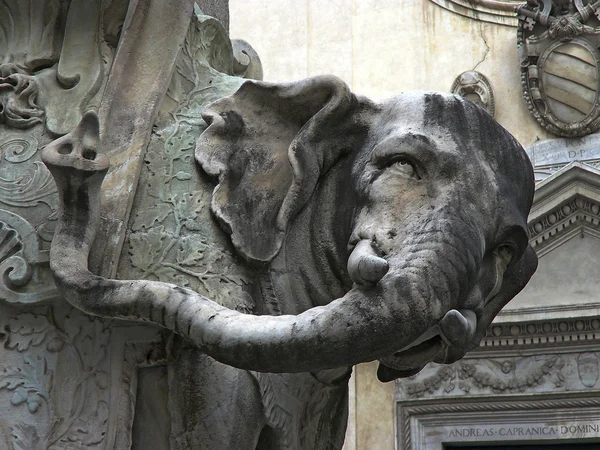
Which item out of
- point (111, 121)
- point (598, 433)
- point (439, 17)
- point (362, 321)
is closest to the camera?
point (362, 321)

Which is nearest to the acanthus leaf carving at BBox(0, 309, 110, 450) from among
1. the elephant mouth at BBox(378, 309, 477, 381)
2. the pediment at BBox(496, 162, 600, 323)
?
the elephant mouth at BBox(378, 309, 477, 381)

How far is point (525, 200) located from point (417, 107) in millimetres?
206

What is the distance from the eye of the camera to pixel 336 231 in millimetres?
1711

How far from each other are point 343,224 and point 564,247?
5.98 metres

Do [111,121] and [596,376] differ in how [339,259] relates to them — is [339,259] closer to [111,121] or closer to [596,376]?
[111,121]

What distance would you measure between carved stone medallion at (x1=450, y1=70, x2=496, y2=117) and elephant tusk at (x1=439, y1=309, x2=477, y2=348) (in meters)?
6.40

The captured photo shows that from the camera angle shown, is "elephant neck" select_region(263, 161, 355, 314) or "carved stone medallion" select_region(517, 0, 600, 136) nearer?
"elephant neck" select_region(263, 161, 355, 314)

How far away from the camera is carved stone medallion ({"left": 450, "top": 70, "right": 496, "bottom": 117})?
787 cm

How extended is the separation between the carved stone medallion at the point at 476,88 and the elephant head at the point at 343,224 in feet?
20.3

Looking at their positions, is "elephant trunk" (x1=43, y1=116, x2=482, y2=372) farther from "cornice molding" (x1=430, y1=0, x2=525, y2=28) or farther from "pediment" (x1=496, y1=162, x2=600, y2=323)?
"cornice molding" (x1=430, y1=0, x2=525, y2=28)

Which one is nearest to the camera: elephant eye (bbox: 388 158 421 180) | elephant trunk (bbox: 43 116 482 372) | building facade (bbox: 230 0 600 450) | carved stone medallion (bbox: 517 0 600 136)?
elephant trunk (bbox: 43 116 482 372)

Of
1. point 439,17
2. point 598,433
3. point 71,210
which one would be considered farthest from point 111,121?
point 439,17

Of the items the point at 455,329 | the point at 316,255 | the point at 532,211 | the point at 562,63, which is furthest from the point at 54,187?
the point at 562,63

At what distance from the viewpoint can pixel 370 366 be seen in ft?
24.9
